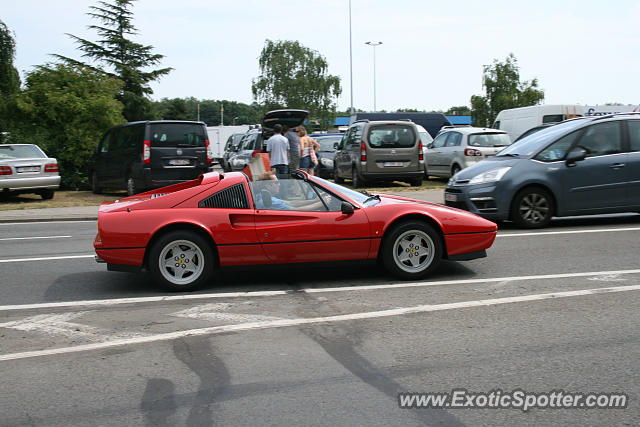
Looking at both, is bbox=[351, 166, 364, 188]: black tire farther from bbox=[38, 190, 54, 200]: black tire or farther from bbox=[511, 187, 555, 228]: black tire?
bbox=[511, 187, 555, 228]: black tire

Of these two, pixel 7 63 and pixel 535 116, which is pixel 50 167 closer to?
pixel 7 63

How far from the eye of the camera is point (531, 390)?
3.84 meters

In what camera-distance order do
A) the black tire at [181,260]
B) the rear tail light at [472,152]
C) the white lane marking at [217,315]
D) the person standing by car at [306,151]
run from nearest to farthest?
the white lane marking at [217,315] → the black tire at [181,260] → the person standing by car at [306,151] → the rear tail light at [472,152]

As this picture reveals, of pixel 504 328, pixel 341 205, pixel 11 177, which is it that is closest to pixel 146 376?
pixel 504 328

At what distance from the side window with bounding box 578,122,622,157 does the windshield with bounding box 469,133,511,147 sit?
783cm

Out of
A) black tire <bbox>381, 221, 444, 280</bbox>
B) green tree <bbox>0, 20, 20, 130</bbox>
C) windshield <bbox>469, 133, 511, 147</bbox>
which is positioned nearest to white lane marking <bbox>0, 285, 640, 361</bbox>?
black tire <bbox>381, 221, 444, 280</bbox>

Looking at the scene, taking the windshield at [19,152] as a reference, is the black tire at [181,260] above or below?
below

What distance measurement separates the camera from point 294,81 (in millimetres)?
76938

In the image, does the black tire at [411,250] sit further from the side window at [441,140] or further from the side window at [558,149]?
the side window at [441,140]

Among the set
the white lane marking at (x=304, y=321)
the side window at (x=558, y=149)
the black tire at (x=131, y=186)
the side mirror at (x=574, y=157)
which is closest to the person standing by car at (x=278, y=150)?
the black tire at (x=131, y=186)

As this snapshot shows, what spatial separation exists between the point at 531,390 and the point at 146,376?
2.33 metres

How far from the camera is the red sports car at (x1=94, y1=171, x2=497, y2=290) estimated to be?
6551 millimetres

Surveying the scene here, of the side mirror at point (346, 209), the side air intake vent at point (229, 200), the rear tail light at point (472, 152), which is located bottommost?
the side mirror at point (346, 209)

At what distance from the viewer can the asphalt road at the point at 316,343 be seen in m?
3.65
